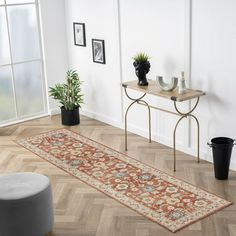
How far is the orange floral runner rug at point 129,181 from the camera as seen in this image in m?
4.30

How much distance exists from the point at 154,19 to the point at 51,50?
7.11ft

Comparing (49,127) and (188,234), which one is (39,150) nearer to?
(49,127)

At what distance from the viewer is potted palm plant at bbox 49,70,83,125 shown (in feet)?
22.2

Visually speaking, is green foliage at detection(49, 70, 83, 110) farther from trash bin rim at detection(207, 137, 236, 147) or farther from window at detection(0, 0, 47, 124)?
trash bin rim at detection(207, 137, 236, 147)

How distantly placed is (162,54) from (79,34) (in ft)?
5.87

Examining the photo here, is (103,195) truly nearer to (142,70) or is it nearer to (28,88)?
(142,70)

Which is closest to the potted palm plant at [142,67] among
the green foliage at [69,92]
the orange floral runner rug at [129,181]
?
the orange floral runner rug at [129,181]

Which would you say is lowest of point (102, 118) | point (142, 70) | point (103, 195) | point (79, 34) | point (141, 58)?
point (103, 195)

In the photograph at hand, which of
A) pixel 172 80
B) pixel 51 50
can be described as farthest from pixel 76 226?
pixel 51 50

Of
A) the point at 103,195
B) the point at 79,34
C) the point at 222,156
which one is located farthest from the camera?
the point at 79,34

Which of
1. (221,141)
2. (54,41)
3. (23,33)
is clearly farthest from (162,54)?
(23,33)

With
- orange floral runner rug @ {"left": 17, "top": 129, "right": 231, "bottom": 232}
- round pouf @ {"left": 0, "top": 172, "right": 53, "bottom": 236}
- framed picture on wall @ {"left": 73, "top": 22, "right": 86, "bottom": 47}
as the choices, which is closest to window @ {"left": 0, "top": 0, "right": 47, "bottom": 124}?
framed picture on wall @ {"left": 73, "top": 22, "right": 86, "bottom": 47}

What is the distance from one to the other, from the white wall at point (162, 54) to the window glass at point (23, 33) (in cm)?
52

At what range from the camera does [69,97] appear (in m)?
6.83
